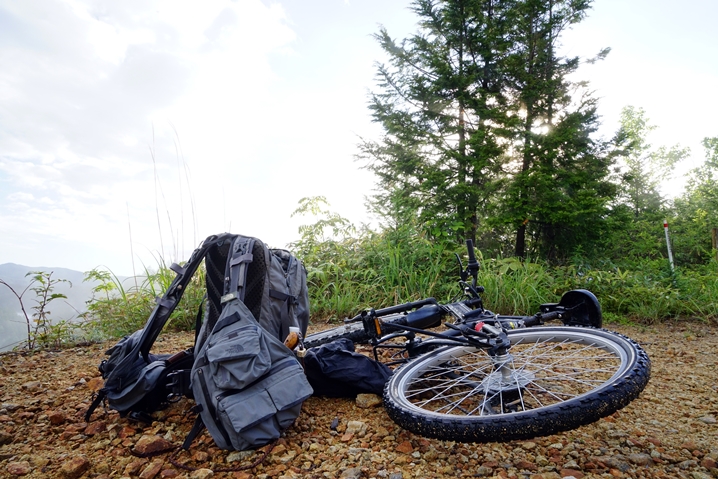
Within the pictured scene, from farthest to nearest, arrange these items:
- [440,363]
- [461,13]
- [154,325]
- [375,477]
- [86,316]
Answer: [461,13] → [86,316] → [440,363] → [154,325] → [375,477]

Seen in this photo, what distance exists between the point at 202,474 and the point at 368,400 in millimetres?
930

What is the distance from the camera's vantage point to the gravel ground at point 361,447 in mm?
1642

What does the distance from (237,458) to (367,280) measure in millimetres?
3419

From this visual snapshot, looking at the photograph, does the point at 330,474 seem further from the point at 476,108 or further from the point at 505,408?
the point at 476,108

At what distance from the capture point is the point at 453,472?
1.64 meters

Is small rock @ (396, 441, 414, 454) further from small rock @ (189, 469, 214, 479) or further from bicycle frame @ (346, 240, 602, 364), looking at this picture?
small rock @ (189, 469, 214, 479)

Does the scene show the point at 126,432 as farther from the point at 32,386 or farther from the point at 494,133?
the point at 494,133

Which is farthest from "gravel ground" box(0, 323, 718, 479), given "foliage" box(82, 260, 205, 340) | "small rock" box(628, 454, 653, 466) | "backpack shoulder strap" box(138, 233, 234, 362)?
"foliage" box(82, 260, 205, 340)

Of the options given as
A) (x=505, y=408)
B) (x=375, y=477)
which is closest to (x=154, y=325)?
(x=375, y=477)

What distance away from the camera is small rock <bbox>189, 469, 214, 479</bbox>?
168 cm

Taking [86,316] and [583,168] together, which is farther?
[583,168]

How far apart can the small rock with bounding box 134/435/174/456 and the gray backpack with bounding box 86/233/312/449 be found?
163 mm

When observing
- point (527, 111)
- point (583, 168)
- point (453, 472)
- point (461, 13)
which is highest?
point (461, 13)

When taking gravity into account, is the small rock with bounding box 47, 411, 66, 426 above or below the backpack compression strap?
below
